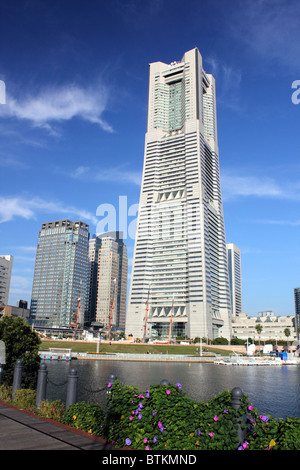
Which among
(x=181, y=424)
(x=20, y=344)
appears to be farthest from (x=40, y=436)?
(x=20, y=344)

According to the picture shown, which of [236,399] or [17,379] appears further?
[17,379]

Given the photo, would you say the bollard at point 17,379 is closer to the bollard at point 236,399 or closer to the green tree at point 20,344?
the bollard at point 236,399

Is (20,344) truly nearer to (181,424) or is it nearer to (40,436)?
(40,436)

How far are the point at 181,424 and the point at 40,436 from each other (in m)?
4.60

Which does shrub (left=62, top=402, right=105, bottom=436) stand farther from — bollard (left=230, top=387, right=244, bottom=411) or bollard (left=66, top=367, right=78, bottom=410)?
bollard (left=230, top=387, right=244, bottom=411)

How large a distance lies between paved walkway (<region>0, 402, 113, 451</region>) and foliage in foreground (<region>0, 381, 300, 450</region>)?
2.02ft

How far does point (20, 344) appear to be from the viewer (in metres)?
35.5

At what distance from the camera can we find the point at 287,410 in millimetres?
42219

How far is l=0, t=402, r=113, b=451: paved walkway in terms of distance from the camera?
394 inches

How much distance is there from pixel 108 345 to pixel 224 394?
149991 mm

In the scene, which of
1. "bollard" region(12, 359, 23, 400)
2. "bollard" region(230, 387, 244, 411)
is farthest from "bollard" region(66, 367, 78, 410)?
"bollard" region(230, 387, 244, 411)

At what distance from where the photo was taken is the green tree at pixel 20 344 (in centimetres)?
3362

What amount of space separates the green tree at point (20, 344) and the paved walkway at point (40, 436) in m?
21.5
